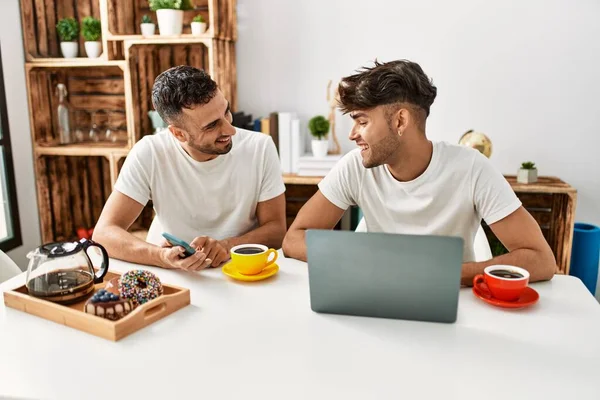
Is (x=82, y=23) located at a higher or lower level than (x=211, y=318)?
higher

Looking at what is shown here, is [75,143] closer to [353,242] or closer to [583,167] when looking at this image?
[353,242]

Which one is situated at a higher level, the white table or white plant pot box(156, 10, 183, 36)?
white plant pot box(156, 10, 183, 36)

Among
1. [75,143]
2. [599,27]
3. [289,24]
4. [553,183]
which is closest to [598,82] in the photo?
[599,27]

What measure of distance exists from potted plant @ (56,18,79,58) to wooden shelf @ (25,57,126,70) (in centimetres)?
10

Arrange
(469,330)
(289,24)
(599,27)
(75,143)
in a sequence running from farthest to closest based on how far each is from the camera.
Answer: (75,143) → (289,24) → (599,27) → (469,330)

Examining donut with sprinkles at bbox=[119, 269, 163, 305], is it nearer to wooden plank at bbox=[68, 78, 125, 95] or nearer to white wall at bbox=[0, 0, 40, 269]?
white wall at bbox=[0, 0, 40, 269]

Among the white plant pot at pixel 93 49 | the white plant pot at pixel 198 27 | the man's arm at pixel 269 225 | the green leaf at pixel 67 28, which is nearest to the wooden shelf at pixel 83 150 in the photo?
the white plant pot at pixel 93 49

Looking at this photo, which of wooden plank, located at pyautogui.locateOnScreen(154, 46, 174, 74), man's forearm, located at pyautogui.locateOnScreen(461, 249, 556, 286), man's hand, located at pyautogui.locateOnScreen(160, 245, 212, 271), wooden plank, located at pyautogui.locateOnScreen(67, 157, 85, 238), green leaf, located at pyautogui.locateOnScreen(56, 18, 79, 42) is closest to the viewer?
man's forearm, located at pyautogui.locateOnScreen(461, 249, 556, 286)

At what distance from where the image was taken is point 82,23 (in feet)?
10.1

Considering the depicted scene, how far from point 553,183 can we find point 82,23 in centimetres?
258

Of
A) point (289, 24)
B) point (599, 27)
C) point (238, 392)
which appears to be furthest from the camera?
point (289, 24)

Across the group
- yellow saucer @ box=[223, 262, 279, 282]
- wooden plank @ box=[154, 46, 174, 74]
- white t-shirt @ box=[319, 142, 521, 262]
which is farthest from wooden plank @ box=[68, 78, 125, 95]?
yellow saucer @ box=[223, 262, 279, 282]

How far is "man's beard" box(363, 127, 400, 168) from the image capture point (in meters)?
1.62

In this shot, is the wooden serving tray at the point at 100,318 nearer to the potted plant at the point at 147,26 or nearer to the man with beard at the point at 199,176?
the man with beard at the point at 199,176
